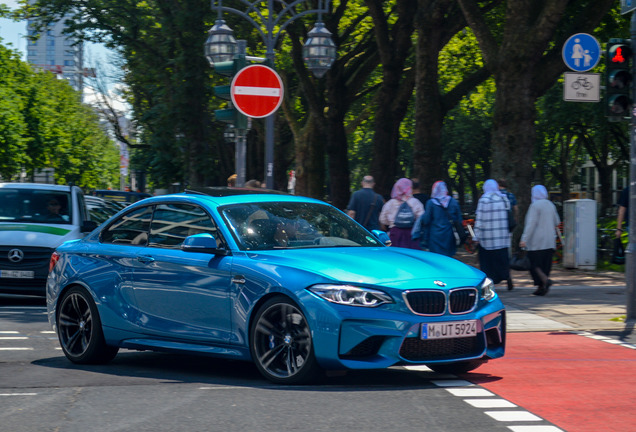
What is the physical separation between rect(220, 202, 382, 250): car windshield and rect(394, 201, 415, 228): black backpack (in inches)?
304

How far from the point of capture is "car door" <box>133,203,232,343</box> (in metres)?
8.08

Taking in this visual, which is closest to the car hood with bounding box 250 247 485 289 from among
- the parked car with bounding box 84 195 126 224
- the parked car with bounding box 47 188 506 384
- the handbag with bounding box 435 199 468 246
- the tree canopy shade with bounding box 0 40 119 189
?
the parked car with bounding box 47 188 506 384

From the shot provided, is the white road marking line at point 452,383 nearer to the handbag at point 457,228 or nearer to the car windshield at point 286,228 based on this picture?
the car windshield at point 286,228

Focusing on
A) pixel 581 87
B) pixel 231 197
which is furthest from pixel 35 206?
pixel 231 197

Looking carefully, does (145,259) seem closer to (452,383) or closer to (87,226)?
(452,383)

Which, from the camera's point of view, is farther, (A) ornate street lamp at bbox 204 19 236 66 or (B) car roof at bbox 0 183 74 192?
(A) ornate street lamp at bbox 204 19 236 66

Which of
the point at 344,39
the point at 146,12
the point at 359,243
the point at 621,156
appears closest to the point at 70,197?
the point at 359,243

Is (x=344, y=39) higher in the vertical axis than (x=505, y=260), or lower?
higher

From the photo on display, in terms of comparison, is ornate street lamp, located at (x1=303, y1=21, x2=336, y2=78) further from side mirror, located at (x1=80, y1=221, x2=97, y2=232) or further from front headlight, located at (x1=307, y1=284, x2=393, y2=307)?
front headlight, located at (x1=307, y1=284, x2=393, y2=307)

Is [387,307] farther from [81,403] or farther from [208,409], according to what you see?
[81,403]

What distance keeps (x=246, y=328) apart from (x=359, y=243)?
4.36 ft

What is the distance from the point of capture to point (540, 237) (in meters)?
15.8

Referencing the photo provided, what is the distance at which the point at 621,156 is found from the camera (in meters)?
45.6

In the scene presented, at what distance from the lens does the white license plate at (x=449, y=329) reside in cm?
742
